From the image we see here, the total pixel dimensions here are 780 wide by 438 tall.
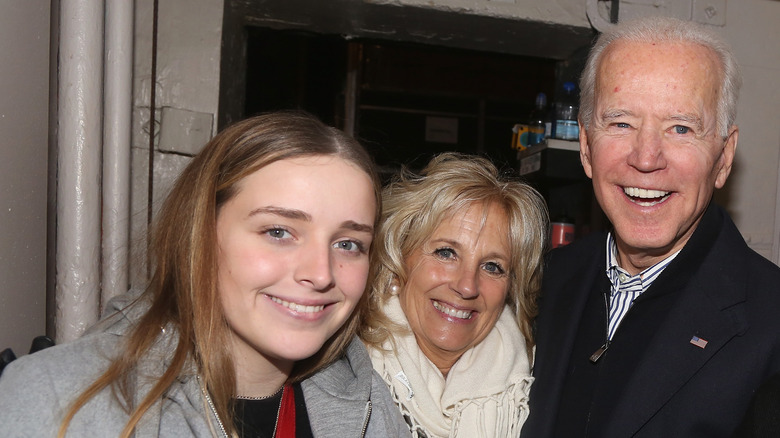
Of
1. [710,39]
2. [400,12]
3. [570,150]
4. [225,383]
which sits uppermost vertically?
[400,12]

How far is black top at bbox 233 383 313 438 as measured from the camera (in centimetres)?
174

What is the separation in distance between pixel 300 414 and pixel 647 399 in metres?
0.95

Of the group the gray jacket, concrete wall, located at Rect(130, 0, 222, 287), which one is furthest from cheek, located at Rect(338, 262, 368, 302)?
concrete wall, located at Rect(130, 0, 222, 287)

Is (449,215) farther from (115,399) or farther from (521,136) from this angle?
(521,136)

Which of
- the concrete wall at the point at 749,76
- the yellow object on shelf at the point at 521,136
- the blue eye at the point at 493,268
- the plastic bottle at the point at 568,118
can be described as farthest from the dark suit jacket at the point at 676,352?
the yellow object on shelf at the point at 521,136

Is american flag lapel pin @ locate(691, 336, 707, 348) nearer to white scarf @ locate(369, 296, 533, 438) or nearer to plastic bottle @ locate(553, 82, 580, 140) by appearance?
white scarf @ locate(369, 296, 533, 438)

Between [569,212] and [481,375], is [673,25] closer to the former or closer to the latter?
[481,375]

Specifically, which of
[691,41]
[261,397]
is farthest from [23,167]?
[691,41]

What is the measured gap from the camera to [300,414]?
1872 mm

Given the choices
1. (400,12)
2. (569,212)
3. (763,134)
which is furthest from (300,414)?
(763,134)

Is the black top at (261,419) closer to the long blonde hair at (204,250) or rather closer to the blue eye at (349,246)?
the long blonde hair at (204,250)

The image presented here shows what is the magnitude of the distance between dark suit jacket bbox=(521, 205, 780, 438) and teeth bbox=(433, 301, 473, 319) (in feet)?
0.92

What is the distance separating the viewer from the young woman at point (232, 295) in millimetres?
1475

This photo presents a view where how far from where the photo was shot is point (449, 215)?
8.00 ft
